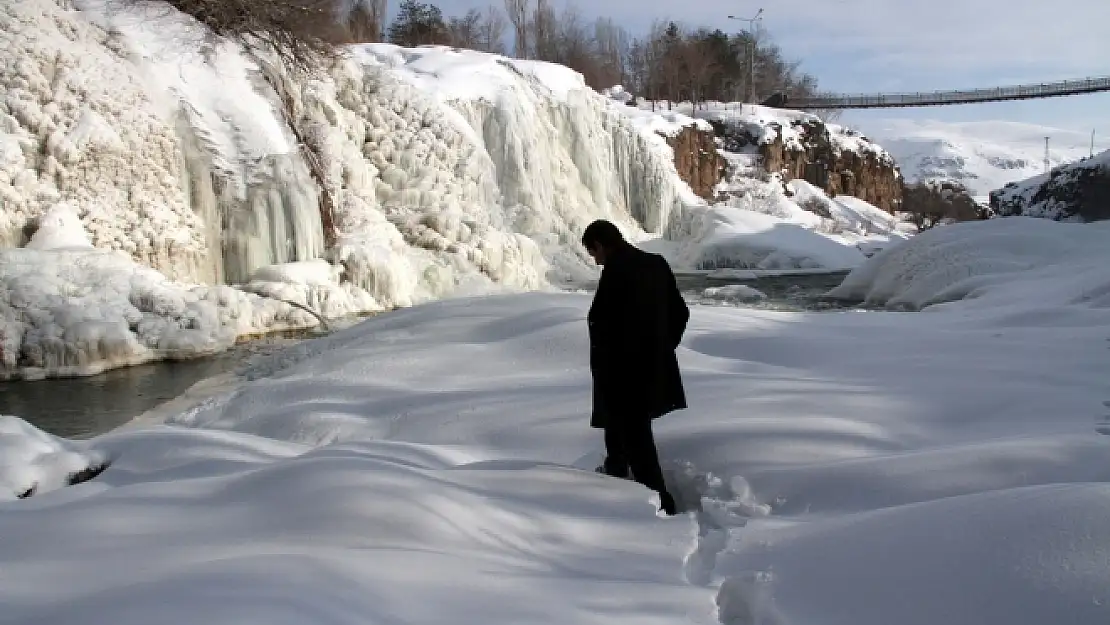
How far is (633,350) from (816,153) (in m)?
37.5

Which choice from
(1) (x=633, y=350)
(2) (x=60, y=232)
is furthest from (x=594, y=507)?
(2) (x=60, y=232)

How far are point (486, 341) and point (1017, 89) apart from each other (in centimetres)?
5451

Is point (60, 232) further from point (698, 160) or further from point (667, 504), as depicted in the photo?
point (698, 160)

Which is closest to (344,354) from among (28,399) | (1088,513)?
(28,399)

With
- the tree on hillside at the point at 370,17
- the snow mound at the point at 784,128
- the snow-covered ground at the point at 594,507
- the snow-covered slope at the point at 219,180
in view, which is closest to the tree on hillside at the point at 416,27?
the tree on hillside at the point at 370,17

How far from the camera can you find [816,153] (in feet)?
124

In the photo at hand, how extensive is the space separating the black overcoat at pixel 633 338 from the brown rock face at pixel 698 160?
94.0 ft

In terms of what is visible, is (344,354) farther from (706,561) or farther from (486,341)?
(706,561)

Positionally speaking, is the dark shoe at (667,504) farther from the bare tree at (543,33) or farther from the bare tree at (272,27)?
the bare tree at (543,33)

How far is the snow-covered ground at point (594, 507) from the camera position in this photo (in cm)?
193

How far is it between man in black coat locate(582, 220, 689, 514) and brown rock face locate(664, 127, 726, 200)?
2863cm

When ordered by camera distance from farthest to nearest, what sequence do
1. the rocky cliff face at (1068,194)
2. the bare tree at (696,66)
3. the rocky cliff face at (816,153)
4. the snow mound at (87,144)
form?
the bare tree at (696,66) → the rocky cliff face at (816,153) → the rocky cliff face at (1068,194) → the snow mound at (87,144)

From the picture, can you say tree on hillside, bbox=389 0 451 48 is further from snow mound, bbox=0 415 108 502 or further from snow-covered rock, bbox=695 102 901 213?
snow mound, bbox=0 415 108 502

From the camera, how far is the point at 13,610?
Answer: 5.51 ft
